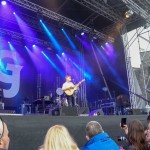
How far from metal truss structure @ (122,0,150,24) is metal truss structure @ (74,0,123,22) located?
92 cm

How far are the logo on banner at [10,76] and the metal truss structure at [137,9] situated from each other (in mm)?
5422

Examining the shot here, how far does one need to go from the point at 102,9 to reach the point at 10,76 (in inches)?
189

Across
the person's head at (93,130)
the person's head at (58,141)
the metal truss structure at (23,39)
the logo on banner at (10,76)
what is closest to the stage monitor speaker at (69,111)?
the person's head at (93,130)

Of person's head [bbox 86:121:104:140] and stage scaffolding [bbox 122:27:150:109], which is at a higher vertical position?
stage scaffolding [bbox 122:27:150:109]

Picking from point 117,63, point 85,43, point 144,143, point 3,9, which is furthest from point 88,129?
point 85,43

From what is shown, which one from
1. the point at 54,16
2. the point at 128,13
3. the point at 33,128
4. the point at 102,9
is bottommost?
the point at 33,128

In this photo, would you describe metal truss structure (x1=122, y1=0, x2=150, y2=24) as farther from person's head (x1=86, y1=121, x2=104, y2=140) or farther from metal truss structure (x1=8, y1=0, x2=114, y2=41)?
person's head (x1=86, y1=121, x2=104, y2=140)

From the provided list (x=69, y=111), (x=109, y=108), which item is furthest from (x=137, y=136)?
(x=109, y=108)

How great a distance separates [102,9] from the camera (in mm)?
10016

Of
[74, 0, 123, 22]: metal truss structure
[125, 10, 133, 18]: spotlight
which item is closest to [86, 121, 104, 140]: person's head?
[74, 0, 123, 22]: metal truss structure

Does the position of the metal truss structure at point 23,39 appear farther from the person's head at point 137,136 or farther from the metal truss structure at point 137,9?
the person's head at point 137,136

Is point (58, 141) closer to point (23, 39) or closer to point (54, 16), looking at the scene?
point (54, 16)

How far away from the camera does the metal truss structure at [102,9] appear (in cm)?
965

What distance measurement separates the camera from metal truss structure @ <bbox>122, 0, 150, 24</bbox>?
9377mm
